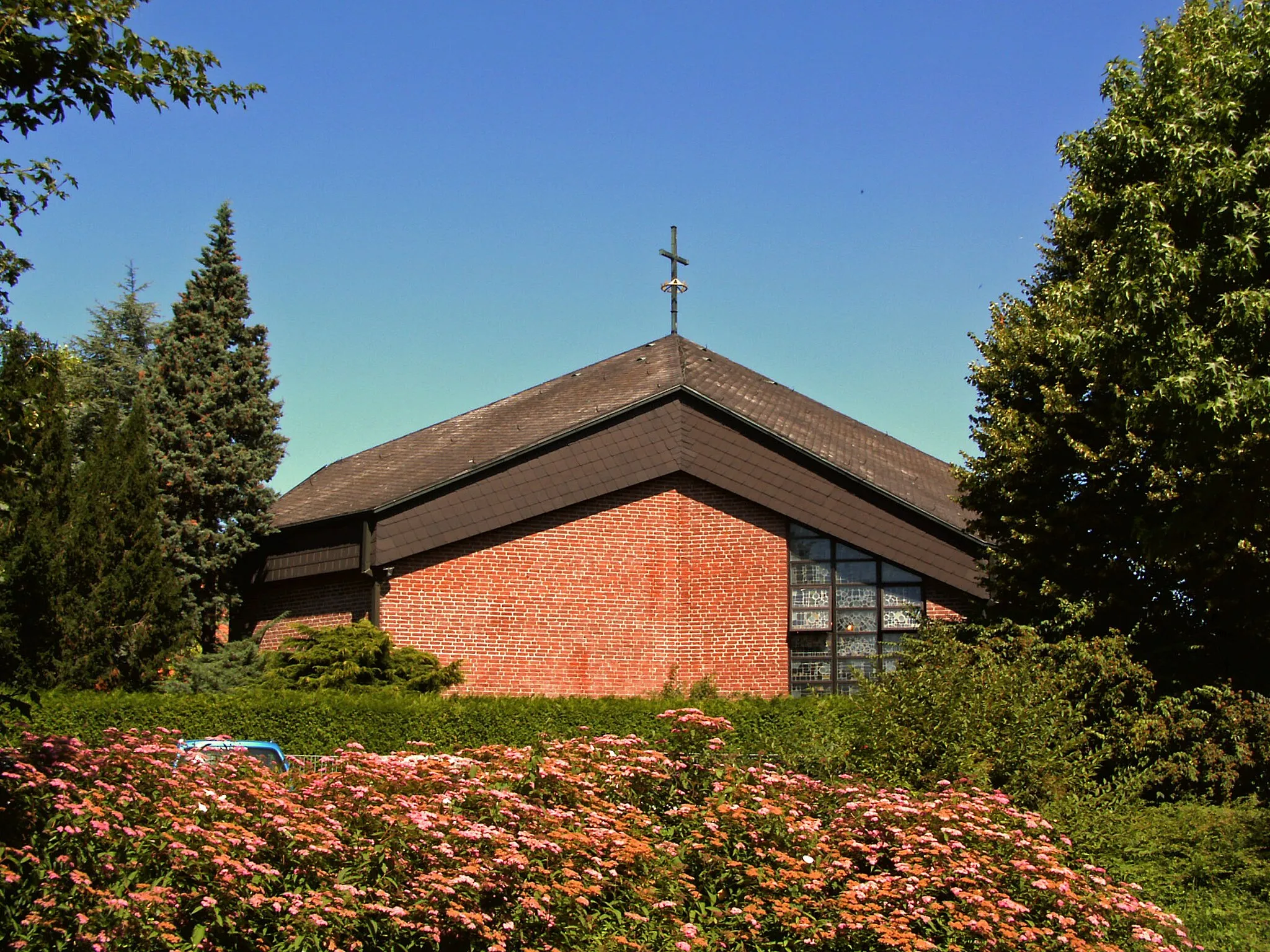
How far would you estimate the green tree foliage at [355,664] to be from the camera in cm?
1942

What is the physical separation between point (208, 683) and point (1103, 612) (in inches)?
570

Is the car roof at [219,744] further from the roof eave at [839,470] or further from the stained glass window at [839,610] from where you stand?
the roof eave at [839,470]

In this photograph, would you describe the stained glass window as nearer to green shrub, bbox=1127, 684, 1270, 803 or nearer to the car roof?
green shrub, bbox=1127, 684, 1270, 803

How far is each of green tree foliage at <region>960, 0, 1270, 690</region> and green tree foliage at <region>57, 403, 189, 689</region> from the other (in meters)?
13.7

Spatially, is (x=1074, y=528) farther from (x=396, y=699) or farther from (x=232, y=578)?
(x=232, y=578)

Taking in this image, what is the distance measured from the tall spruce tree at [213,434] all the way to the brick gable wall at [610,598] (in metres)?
2.85

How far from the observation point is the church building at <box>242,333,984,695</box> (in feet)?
72.5

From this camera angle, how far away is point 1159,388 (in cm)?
1403

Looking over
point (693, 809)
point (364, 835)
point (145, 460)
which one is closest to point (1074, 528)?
point (693, 809)

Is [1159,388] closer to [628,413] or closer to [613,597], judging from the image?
[628,413]

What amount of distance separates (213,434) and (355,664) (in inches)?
343

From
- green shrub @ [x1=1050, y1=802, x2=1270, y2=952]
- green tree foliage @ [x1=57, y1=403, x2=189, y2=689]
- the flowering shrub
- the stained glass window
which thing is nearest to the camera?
the flowering shrub

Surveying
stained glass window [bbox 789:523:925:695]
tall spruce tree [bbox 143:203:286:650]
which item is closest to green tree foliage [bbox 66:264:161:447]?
tall spruce tree [bbox 143:203:286:650]

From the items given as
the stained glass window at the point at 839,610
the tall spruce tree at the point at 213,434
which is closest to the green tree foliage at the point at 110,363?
the tall spruce tree at the point at 213,434
